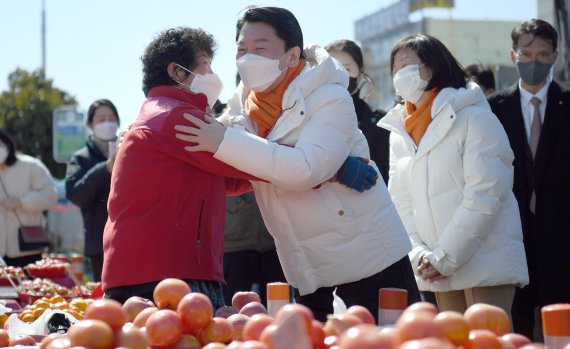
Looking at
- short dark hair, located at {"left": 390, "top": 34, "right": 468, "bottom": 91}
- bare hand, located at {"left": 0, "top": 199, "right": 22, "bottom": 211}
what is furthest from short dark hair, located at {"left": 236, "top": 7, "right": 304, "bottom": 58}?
bare hand, located at {"left": 0, "top": 199, "right": 22, "bottom": 211}

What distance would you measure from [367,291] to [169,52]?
1.15 meters

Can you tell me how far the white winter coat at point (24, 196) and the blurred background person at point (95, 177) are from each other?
3.93ft

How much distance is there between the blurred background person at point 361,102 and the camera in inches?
231

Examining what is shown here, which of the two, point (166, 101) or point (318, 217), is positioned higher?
point (166, 101)

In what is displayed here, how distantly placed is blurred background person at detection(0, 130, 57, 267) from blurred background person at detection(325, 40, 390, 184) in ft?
11.6

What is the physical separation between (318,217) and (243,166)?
0.43 metres

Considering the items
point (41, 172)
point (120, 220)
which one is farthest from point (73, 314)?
point (41, 172)

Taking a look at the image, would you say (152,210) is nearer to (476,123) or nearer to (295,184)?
(295,184)

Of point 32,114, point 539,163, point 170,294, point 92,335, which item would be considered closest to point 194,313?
point 170,294

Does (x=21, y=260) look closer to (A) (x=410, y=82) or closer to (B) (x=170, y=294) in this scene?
(A) (x=410, y=82)

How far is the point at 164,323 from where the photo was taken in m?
2.42

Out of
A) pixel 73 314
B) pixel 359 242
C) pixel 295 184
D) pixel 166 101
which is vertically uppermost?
pixel 166 101

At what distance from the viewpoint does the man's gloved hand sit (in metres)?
3.66

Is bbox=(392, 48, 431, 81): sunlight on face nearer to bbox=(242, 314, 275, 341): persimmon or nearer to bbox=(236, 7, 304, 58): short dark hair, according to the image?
bbox=(236, 7, 304, 58): short dark hair
